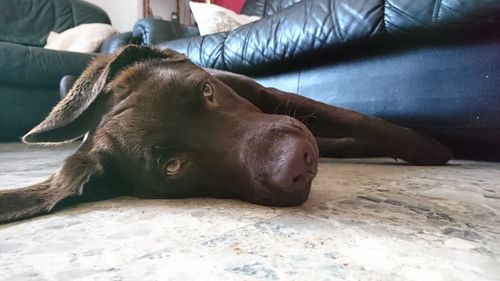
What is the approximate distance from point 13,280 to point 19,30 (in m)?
5.14

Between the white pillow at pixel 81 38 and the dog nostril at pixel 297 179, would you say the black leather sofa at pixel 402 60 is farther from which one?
the white pillow at pixel 81 38

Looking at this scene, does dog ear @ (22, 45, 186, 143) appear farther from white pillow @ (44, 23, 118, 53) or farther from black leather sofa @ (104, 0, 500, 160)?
white pillow @ (44, 23, 118, 53)

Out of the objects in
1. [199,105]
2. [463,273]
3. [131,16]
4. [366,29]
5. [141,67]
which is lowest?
Result: [463,273]

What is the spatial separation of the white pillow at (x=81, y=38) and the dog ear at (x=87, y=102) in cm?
352

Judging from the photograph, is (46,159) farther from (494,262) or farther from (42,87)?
(494,262)

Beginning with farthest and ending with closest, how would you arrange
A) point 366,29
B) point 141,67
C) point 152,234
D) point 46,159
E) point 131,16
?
point 131,16 < point 46,159 < point 366,29 < point 141,67 < point 152,234

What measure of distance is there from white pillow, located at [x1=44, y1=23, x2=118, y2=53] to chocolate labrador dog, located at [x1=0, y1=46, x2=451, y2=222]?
3.50 metres

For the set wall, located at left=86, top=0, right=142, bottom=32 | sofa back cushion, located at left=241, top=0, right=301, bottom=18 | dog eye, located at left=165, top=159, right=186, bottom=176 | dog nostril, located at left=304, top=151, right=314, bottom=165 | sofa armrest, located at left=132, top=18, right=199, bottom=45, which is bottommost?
dog eye, located at left=165, top=159, right=186, bottom=176

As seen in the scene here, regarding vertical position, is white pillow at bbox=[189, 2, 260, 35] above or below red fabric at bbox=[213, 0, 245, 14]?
below

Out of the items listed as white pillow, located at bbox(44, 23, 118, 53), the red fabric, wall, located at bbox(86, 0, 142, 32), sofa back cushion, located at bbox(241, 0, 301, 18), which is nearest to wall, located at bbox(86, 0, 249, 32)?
wall, located at bbox(86, 0, 142, 32)

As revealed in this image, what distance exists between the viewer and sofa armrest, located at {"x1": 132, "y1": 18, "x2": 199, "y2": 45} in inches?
156

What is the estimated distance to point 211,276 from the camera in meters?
0.70

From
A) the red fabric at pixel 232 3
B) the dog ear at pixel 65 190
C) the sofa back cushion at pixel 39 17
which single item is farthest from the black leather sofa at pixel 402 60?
the red fabric at pixel 232 3

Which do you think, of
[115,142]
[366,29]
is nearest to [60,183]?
[115,142]
